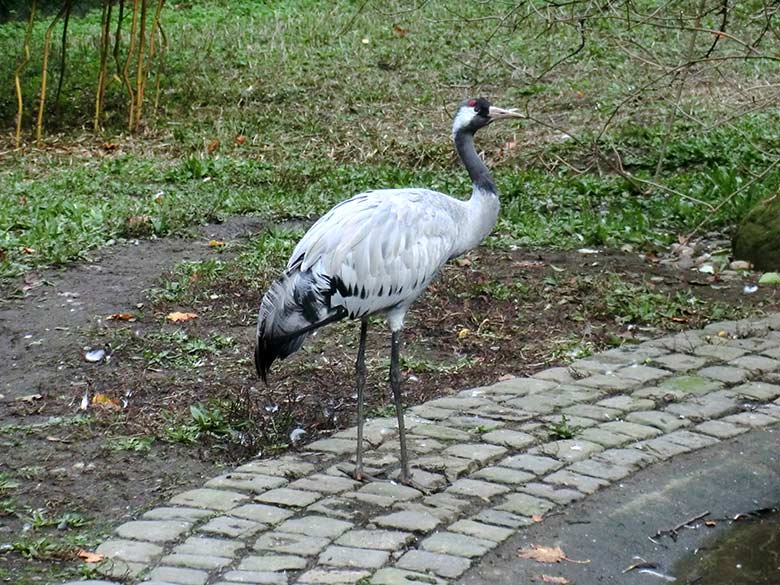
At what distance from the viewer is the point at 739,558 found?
498 cm

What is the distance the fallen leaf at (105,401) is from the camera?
6.26m

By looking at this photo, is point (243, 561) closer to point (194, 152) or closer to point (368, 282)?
point (368, 282)

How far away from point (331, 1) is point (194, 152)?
23.9 feet

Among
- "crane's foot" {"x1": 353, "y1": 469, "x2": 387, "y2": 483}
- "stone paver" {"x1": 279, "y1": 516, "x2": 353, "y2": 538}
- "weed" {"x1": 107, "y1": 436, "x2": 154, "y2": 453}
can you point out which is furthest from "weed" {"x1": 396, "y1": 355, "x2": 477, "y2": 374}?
"stone paver" {"x1": 279, "y1": 516, "x2": 353, "y2": 538}

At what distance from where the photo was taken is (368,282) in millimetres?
5605

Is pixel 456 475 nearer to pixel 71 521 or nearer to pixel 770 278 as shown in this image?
pixel 71 521

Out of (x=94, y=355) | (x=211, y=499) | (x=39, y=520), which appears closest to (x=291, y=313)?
(x=211, y=499)

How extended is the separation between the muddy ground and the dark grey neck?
1.25m

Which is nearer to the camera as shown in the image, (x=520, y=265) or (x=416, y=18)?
(x=520, y=265)

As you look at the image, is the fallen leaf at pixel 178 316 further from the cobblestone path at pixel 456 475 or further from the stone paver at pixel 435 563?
the stone paver at pixel 435 563

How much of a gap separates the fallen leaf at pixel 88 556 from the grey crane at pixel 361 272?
4.26ft

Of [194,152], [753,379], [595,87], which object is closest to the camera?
[753,379]

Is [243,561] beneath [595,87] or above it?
beneath

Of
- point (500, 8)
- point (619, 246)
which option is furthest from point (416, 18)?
point (619, 246)
